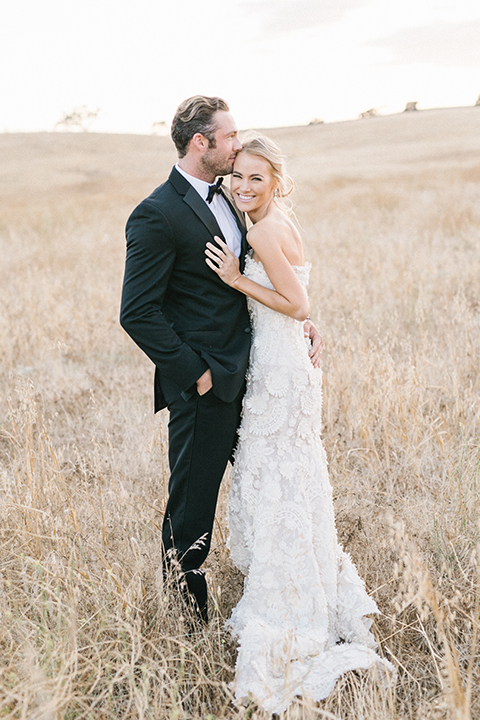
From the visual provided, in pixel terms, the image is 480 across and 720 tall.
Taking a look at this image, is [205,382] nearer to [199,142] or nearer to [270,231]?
[270,231]

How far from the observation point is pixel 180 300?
8.64 ft

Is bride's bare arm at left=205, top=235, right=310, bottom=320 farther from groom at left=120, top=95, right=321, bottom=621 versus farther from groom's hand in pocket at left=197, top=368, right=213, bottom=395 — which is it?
groom's hand in pocket at left=197, top=368, right=213, bottom=395

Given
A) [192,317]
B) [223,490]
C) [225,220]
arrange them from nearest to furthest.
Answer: [192,317] → [225,220] → [223,490]

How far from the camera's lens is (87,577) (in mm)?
2828

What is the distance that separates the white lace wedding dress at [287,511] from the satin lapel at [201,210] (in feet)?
0.79

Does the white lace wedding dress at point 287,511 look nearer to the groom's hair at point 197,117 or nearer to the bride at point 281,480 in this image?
the bride at point 281,480

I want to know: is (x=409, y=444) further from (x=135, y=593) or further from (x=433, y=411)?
(x=135, y=593)

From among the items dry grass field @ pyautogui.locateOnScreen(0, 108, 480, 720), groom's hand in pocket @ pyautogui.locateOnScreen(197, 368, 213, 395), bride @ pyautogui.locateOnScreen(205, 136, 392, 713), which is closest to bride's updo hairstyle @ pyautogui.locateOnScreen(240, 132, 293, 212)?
bride @ pyautogui.locateOnScreen(205, 136, 392, 713)

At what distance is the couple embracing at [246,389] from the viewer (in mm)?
2475

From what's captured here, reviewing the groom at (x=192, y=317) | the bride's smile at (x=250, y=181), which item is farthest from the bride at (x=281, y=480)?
the groom at (x=192, y=317)

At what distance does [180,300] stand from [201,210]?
0.42m

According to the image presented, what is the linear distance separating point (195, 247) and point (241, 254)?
0.31 meters

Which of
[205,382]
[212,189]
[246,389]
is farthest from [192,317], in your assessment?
[212,189]

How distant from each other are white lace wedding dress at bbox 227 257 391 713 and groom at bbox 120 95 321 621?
118mm
